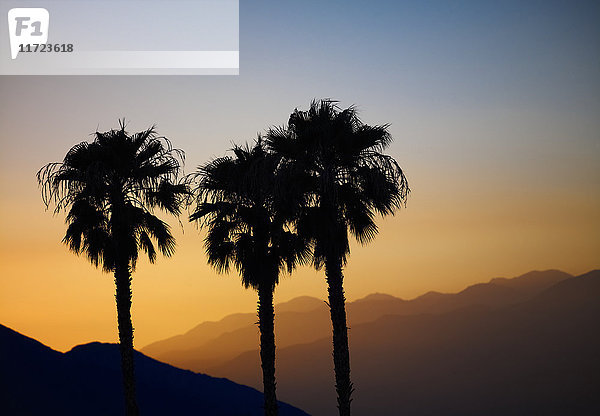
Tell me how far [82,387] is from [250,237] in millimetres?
85912

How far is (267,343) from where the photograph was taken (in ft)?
94.7

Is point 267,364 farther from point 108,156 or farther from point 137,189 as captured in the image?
point 108,156

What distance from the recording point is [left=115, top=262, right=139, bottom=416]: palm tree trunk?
2728 cm

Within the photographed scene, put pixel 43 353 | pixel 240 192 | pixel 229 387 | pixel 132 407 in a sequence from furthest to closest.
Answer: pixel 229 387 → pixel 43 353 → pixel 240 192 → pixel 132 407

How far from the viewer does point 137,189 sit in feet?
95.1

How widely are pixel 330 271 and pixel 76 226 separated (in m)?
11.7

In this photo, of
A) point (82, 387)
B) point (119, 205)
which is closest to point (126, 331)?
point (119, 205)

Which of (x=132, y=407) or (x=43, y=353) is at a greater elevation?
(x=43, y=353)

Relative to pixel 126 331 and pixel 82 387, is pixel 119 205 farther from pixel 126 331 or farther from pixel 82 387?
pixel 82 387

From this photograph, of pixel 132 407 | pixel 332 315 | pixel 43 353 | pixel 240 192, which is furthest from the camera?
pixel 43 353

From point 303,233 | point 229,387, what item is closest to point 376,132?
point 303,233

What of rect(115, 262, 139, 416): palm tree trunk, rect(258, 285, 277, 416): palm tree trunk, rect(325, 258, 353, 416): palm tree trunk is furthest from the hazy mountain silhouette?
rect(325, 258, 353, 416): palm tree trunk

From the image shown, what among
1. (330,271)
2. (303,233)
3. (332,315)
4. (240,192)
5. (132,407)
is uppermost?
(240,192)

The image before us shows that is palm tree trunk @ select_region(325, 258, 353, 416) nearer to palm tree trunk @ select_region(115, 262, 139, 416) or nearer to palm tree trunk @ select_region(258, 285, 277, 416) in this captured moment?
palm tree trunk @ select_region(258, 285, 277, 416)
